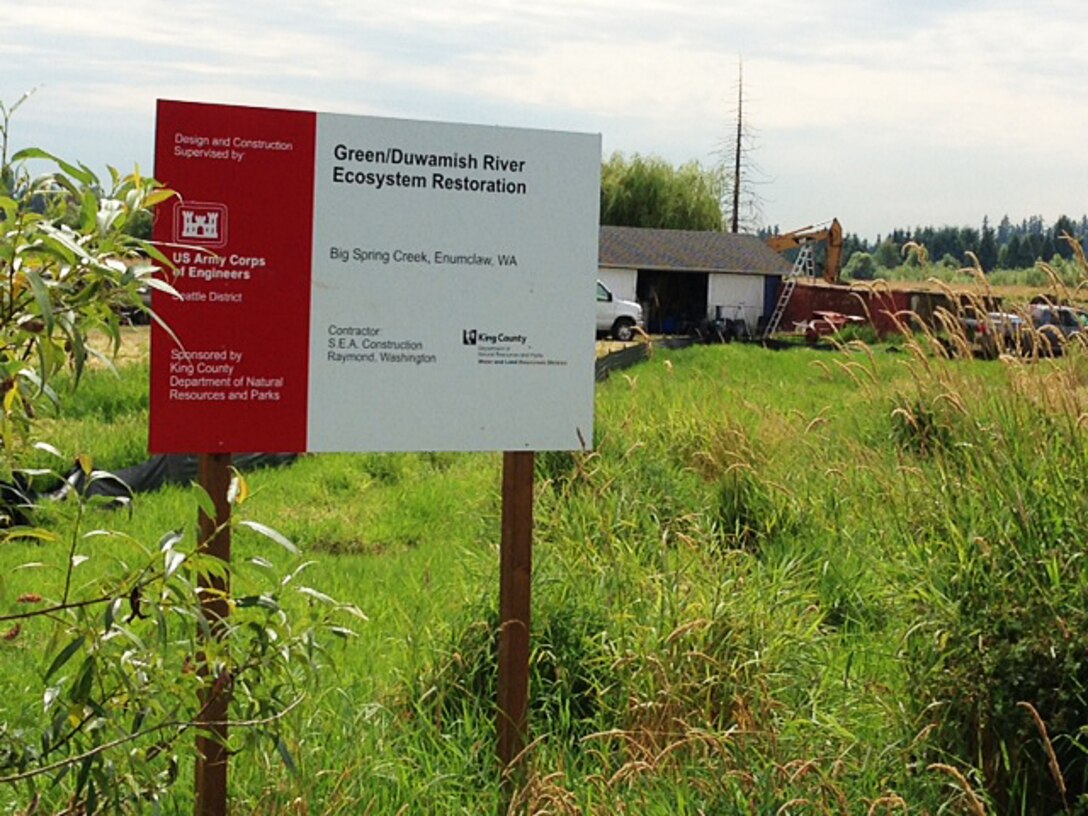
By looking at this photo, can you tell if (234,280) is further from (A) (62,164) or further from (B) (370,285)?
(A) (62,164)

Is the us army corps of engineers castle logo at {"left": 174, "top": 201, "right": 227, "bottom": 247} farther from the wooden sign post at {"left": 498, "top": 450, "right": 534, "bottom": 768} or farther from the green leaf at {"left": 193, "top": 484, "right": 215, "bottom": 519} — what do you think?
the green leaf at {"left": 193, "top": 484, "right": 215, "bottom": 519}

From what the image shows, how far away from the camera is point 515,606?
532 centimetres

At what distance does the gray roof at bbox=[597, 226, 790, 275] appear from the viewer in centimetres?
5428

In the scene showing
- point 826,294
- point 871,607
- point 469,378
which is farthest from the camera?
point 826,294

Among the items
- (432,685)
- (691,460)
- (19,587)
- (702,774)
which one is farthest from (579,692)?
(691,460)

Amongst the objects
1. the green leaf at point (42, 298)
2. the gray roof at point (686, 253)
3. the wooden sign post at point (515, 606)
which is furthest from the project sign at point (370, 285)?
the gray roof at point (686, 253)

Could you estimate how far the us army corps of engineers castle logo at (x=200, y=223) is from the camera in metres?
4.76

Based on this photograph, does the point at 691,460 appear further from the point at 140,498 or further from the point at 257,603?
the point at 257,603

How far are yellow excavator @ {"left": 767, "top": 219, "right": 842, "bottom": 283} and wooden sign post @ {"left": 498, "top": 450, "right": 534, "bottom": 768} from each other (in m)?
55.3

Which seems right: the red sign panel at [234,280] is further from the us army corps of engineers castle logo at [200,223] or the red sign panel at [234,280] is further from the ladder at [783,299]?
the ladder at [783,299]

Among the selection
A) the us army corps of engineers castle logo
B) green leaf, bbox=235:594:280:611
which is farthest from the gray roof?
green leaf, bbox=235:594:280:611

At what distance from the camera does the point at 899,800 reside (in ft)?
12.2

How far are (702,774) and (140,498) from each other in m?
7.52

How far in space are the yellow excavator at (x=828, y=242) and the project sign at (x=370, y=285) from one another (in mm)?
55255
